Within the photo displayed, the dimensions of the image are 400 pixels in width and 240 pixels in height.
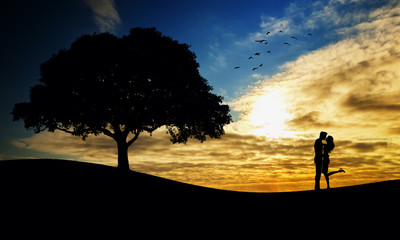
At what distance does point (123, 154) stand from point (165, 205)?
16344mm

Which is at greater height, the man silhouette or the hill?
the man silhouette

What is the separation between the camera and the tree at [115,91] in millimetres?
25016

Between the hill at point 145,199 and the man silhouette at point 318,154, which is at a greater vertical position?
the man silhouette at point 318,154

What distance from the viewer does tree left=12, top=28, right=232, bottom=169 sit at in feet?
82.1

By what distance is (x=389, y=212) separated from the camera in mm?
9891

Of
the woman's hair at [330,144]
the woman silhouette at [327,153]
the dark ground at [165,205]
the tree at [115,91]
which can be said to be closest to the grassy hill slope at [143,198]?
the dark ground at [165,205]

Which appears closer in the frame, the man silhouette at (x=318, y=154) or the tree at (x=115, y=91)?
the man silhouette at (x=318, y=154)

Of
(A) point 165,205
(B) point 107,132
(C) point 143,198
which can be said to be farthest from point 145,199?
(B) point 107,132

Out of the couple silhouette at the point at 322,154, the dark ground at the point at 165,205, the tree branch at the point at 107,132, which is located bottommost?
the dark ground at the point at 165,205

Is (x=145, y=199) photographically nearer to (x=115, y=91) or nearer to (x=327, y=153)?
(x=327, y=153)

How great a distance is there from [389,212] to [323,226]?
3184 millimetres

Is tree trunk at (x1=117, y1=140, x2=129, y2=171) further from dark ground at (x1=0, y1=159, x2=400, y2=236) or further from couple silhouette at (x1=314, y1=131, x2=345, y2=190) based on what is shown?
couple silhouette at (x1=314, y1=131, x2=345, y2=190)

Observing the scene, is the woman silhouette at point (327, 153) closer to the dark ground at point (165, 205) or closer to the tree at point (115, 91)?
the dark ground at point (165, 205)

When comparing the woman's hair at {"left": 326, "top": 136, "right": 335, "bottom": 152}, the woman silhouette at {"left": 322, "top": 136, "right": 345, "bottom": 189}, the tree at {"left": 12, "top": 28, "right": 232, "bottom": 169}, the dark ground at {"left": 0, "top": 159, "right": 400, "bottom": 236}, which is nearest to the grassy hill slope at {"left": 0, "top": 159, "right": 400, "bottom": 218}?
the dark ground at {"left": 0, "top": 159, "right": 400, "bottom": 236}
